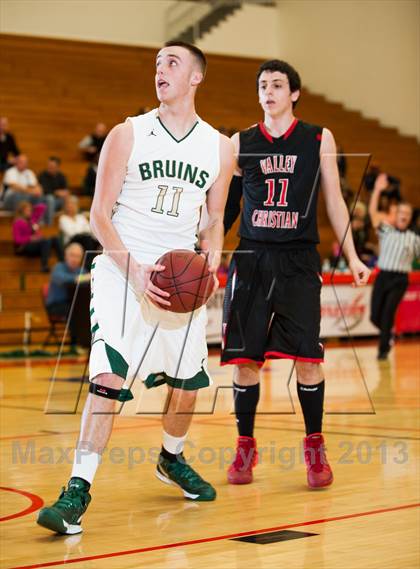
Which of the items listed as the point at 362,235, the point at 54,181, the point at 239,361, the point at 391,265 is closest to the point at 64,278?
the point at 391,265

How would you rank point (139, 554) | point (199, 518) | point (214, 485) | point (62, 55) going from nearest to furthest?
1. point (139, 554)
2. point (199, 518)
3. point (214, 485)
4. point (62, 55)

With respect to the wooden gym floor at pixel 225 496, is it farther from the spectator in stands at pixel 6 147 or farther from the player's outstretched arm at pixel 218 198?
the spectator in stands at pixel 6 147

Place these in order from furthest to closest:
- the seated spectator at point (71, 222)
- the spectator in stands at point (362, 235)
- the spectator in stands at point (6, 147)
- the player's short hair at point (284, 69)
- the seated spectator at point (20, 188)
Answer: the spectator in stands at point (6, 147), the seated spectator at point (20, 188), the spectator in stands at point (362, 235), the seated spectator at point (71, 222), the player's short hair at point (284, 69)

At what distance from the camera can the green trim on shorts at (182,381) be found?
173 inches

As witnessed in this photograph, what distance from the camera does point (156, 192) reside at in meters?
4.22

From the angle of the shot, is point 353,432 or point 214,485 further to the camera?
point 353,432

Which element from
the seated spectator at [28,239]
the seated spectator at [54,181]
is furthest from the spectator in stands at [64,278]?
the seated spectator at [54,181]

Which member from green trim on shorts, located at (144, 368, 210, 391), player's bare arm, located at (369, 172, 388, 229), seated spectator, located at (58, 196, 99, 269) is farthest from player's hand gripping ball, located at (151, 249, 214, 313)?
seated spectator, located at (58, 196, 99, 269)

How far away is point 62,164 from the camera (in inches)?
705

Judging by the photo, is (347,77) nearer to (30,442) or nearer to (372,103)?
(372,103)

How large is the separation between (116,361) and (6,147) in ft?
42.3

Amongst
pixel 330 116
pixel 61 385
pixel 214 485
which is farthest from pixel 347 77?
pixel 214 485

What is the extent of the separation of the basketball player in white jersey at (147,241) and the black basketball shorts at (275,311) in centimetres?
68

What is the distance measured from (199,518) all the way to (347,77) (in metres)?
6.20
